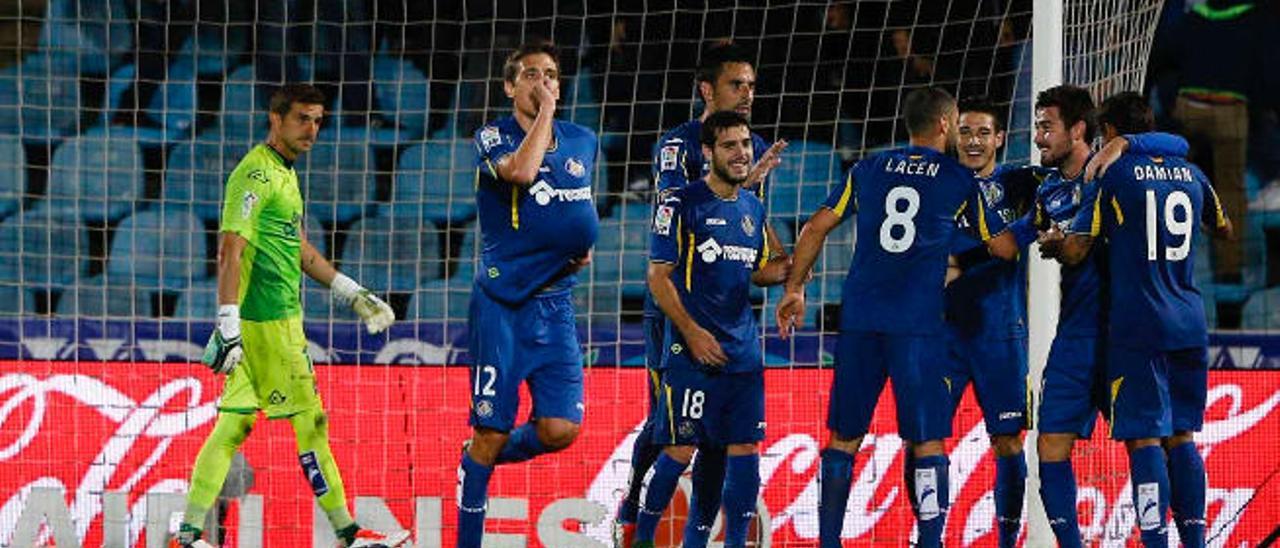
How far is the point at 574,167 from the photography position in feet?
25.7

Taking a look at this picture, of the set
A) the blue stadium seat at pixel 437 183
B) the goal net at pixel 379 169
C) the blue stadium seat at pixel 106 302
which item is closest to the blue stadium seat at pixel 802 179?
the goal net at pixel 379 169

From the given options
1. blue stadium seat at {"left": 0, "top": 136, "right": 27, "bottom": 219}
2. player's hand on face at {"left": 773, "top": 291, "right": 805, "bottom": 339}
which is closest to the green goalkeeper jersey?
player's hand on face at {"left": 773, "top": 291, "right": 805, "bottom": 339}

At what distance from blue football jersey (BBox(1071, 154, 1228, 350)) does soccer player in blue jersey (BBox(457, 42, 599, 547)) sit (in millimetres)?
1867

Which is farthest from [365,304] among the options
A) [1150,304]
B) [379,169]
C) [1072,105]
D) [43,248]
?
[43,248]

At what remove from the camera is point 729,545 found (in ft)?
26.1

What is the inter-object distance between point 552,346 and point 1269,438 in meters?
3.48

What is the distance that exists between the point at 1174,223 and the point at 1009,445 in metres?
1.12

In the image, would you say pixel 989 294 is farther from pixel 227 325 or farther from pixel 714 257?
pixel 227 325

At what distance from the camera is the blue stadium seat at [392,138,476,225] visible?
12.5 m

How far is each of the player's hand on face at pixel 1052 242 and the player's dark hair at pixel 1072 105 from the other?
1.69ft

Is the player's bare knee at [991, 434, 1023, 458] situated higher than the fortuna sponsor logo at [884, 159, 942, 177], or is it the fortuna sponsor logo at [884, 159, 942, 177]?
the fortuna sponsor logo at [884, 159, 942, 177]

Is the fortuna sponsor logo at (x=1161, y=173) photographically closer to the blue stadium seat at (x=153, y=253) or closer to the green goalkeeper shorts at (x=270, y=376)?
the green goalkeeper shorts at (x=270, y=376)

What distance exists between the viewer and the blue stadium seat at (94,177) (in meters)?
12.5

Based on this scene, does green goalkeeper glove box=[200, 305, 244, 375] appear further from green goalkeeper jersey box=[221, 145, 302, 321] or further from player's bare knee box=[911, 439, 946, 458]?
player's bare knee box=[911, 439, 946, 458]
